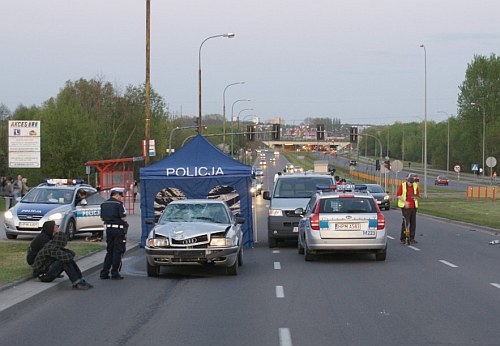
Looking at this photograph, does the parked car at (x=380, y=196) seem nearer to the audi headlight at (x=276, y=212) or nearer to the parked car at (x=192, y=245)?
the audi headlight at (x=276, y=212)

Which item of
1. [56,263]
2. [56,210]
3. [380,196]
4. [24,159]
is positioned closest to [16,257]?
[56,263]

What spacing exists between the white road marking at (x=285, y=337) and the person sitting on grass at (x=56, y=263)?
17.2 ft

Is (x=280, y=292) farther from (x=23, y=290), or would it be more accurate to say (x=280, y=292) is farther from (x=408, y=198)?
(x=408, y=198)

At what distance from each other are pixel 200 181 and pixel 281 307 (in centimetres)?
1186

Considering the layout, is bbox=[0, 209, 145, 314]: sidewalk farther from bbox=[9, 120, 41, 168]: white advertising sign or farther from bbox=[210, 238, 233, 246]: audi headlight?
bbox=[9, 120, 41, 168]: white advertising sign

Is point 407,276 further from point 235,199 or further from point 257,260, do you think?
point 235,199

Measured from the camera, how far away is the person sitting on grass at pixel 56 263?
1465 centimetres

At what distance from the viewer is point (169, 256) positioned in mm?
16438

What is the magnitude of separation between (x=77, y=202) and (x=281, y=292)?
1363cm

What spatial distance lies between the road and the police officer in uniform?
20.5 inches

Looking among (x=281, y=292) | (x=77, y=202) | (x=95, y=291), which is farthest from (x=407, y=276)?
(x=77, y=202)

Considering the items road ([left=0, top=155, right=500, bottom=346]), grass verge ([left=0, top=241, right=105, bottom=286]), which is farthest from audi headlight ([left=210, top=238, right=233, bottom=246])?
grass verge ([left=0, top=241, right=105, bottom=286])

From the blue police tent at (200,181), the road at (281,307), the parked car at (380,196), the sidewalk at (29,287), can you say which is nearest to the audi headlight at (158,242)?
the road at (281,307)

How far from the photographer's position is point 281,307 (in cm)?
1273
